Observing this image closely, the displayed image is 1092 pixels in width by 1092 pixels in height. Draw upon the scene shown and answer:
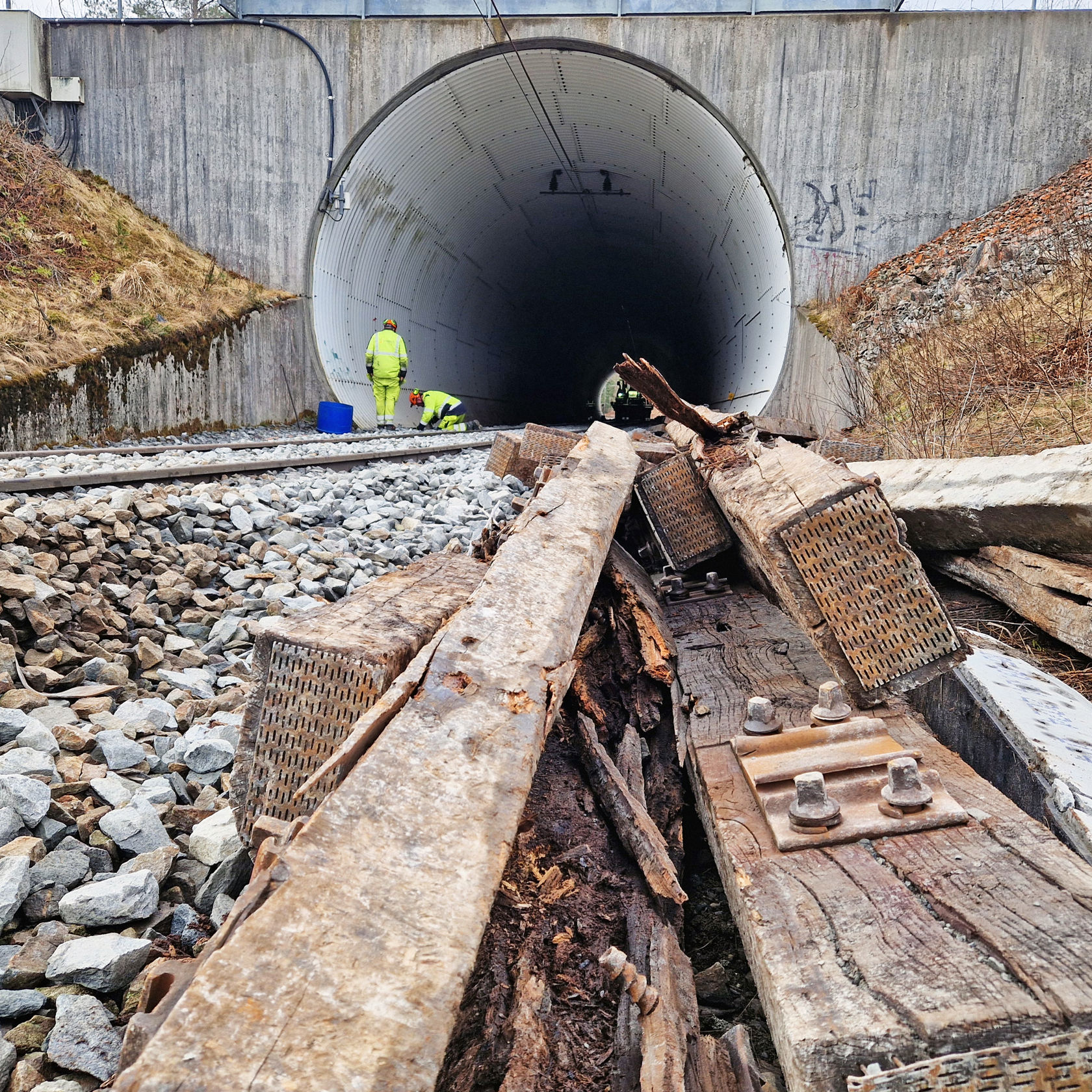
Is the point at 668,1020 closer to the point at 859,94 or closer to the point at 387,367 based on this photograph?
the point at 387,367

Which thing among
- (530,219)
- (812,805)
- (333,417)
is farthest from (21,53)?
(812,805)

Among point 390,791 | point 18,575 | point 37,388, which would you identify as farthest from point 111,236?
point 390,791

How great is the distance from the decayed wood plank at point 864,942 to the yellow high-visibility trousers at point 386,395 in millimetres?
13920

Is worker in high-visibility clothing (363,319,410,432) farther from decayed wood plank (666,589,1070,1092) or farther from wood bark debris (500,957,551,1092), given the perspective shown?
wood bark debris (500,957,551,1092)

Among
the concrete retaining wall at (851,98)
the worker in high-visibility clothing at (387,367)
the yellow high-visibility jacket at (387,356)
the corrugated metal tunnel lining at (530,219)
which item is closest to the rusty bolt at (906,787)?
the concrete retaining wall at (851,98)

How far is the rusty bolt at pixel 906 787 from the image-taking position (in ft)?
5.29

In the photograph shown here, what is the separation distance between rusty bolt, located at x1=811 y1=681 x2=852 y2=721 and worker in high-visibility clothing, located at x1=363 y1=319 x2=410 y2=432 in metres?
13.7

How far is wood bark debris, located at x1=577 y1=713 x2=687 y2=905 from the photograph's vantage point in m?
1.70

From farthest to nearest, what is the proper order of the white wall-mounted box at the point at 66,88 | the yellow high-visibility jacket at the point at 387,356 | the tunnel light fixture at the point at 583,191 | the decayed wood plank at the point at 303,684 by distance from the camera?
the tunnel light fixture at the point at 583,191, the white wall-mounted box at the point at 66,88, the yellow high-visibility jacket at the point at 387,356, the decayed wood plank at the point at 303,684

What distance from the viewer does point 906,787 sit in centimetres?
163

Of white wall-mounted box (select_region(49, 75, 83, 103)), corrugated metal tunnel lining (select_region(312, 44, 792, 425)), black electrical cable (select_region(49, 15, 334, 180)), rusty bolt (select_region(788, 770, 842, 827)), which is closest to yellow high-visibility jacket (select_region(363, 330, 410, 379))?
corrugated metal tunnel lining (select_region(312, 44, 792, 425))

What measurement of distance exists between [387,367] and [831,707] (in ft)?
46.0

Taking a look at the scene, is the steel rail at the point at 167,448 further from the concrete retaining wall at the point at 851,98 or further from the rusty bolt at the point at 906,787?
the rusty bolt at the point at 906,787

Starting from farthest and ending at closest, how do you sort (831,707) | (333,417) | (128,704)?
1. (333,417)
2. (128,704)
3. (831,707)
